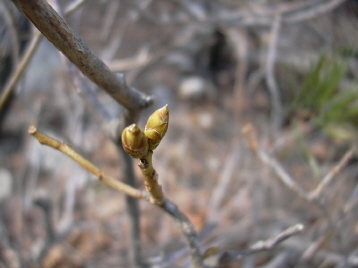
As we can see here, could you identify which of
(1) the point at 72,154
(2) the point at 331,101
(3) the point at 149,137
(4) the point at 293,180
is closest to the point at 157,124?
(3) the point at 149,137

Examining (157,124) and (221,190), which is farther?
(221,190)

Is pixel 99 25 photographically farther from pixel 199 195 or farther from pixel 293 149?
pixel 293 149

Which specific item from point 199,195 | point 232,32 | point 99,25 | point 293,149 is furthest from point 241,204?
point 99,25

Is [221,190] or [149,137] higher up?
[221,190]

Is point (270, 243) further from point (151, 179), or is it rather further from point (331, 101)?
point (331, 101)

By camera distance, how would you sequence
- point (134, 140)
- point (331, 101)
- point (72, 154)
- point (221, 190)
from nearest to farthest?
point (134, 140), point (72, 154), point (331, 101), point (221, 190)

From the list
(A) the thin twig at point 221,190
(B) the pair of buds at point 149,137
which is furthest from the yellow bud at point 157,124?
(A) the thin twig at point 221,190

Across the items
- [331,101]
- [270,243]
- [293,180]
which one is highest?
[331,101]
